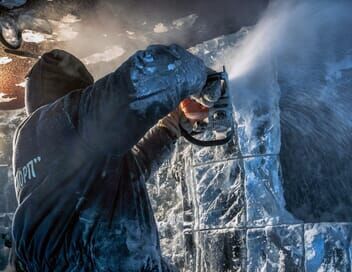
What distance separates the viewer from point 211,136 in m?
2.56

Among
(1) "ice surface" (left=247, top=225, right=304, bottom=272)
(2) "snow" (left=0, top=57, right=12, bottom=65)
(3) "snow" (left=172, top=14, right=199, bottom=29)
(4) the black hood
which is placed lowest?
(1) "ice surface" (left=247, top=225, right=304, bottom=272)

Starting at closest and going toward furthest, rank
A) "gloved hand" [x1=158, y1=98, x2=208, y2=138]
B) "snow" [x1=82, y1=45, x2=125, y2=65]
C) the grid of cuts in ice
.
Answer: "gloved hand" [x1=158, y1=98, x2=208, y2=138]
the grid of cuts in ice
"snow" [x1=82, y1=45, x2=125, y2=65]

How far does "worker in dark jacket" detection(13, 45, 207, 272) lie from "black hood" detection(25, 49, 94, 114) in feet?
0.84

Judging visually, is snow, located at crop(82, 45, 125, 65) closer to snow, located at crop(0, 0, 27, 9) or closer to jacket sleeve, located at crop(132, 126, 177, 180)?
snow, located at crop(0, 0, 27, 9)

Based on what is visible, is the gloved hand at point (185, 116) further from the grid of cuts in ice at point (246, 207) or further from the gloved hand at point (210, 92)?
the grid of cuts in ice at point (246, 207)

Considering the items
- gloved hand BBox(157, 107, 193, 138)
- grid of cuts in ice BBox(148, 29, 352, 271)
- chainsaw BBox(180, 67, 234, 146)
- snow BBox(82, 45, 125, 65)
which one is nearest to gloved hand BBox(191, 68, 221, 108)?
chainsaw BBox(180, 67, 234, 146)

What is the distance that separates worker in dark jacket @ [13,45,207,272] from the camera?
129 cm

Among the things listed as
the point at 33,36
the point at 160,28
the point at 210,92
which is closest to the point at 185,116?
the point at 210,92

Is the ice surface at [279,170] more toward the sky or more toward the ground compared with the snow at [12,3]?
more toward the ground

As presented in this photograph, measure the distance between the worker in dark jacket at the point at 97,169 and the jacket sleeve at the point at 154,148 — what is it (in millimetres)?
180

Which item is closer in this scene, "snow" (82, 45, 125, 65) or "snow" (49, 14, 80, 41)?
"snow" (49, 14, 80, 41)

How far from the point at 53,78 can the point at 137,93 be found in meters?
0.86

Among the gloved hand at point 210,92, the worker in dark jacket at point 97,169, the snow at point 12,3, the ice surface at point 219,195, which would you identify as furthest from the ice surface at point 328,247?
the snow at point 12,3

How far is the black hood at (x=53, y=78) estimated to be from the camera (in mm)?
1947
